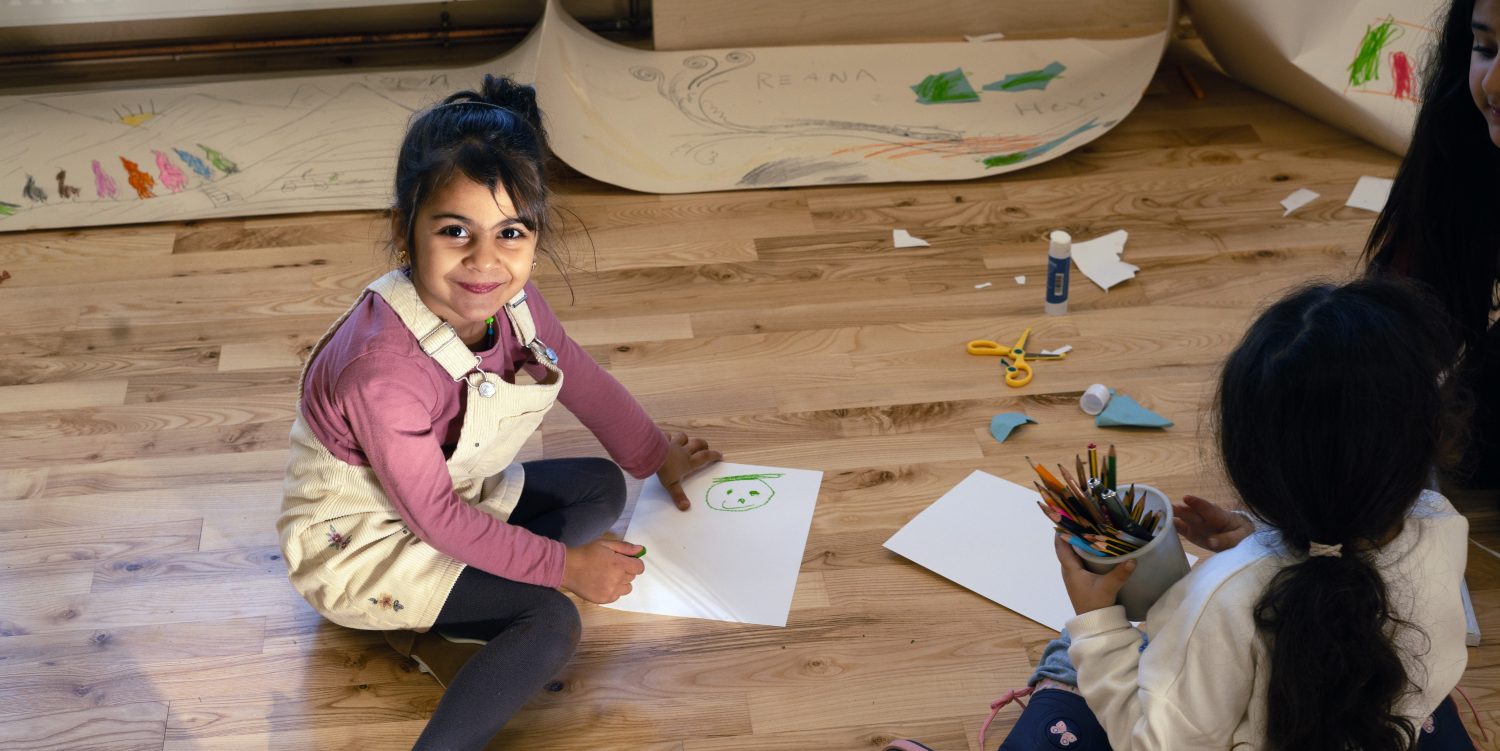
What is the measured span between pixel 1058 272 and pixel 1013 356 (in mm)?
155

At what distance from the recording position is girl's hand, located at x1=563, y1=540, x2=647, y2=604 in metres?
1.48

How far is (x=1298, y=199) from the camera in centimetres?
229

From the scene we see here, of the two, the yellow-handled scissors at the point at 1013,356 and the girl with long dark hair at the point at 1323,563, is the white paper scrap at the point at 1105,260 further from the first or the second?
the girl with long dark hair at the point at 1323,563

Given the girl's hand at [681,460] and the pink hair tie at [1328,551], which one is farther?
the girl's hand at [681,460]

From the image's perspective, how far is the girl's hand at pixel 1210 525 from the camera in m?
1.30

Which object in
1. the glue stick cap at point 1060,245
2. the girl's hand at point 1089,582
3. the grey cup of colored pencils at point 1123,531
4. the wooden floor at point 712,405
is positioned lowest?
the wooden floor at point 712,405

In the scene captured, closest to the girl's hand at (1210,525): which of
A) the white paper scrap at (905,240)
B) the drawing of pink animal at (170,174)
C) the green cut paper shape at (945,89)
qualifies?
the white paper scrap at (905,240)

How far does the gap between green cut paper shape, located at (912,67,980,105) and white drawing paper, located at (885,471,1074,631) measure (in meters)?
0.98

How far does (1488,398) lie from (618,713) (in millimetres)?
1102

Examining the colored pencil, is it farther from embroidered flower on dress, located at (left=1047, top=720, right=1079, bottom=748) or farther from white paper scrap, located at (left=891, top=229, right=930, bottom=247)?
white paper scrap, located at (left=891, top=229, right=930, bottom=247)

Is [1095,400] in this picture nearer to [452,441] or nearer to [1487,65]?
[1487,65]

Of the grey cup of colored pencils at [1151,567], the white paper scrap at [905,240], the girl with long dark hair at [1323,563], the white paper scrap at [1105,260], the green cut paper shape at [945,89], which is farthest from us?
the green cut paper shape at [945,89]

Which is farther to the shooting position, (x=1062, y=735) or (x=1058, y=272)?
(x=1058, y=272)

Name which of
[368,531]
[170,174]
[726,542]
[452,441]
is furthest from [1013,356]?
[170,174]
